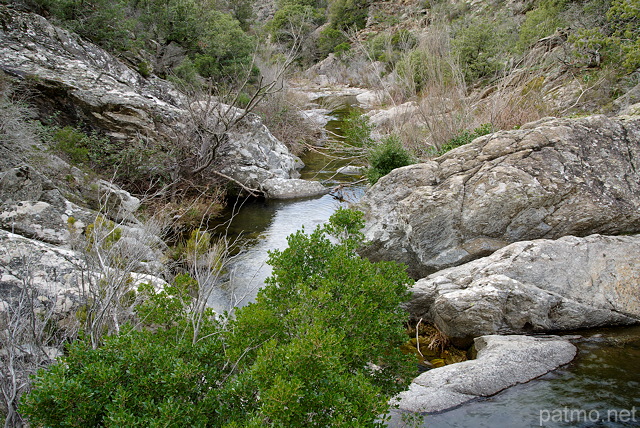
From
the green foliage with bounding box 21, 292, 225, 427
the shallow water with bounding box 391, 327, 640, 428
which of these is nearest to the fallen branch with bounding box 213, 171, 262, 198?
the shallow water with bounding box 391, 327, 640, 428

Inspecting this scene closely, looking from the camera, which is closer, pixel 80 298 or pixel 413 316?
pixel 80 298

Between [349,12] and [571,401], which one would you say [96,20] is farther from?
[349,12]

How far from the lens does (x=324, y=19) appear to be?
51.2m

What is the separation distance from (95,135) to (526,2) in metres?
26.5

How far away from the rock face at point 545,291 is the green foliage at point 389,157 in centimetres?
476

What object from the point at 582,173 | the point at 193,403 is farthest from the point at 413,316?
the point at 193,403

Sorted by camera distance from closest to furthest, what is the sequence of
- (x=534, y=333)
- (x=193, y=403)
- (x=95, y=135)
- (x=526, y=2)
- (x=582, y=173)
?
(x=193, y=403), (x=534, y=333), (x=582, y=173), (x=95, y=135), (x=526, y=2)

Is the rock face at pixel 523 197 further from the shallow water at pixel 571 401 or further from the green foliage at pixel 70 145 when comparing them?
the green foliage at pixel 70 145

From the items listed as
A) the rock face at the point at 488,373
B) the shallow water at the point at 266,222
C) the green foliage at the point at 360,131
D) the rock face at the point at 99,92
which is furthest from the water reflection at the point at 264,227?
the rock face at the point at 488,373

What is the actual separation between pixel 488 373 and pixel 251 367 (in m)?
3.29

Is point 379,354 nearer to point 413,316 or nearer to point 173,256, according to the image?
point 413,316

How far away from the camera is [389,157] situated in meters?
10.5

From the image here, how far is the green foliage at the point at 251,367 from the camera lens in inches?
91.5

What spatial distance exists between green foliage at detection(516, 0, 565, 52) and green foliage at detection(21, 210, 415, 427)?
48.8 feet
